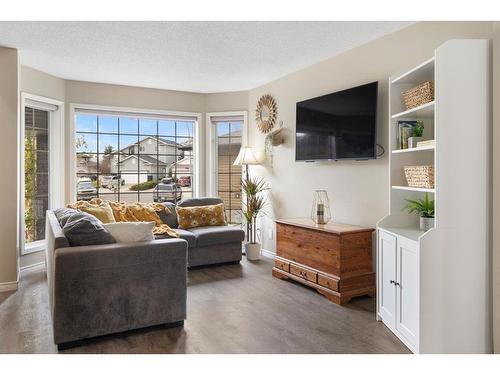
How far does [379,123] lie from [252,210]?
221cm

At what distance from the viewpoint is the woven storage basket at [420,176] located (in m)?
2.47

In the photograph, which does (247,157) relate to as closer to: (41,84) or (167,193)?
(167,193)

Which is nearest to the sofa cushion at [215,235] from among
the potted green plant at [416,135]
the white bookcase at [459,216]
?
the potted green plant at [416,135]

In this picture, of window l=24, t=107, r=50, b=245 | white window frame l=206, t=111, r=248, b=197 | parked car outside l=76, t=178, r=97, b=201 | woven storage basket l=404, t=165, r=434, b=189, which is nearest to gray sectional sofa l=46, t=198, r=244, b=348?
woven storage basket l=404, t=165, r=434, b=189

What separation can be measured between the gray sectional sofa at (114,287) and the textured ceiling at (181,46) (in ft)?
6.04

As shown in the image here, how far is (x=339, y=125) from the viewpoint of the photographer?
12.8ft

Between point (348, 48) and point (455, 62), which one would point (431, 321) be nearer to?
point (455, 62)

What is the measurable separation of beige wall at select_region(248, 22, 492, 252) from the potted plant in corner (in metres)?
0.18

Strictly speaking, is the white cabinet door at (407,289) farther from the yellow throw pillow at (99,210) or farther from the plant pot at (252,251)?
the yellow throw pillow at (99,210)

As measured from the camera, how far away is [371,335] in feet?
8.90

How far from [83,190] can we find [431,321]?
4.78 m

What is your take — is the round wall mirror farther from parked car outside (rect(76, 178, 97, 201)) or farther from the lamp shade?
parked car outside (rect(76, 178, 97, 201))

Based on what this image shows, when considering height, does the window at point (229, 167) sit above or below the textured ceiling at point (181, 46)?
below

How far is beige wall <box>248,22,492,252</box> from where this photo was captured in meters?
3.22
